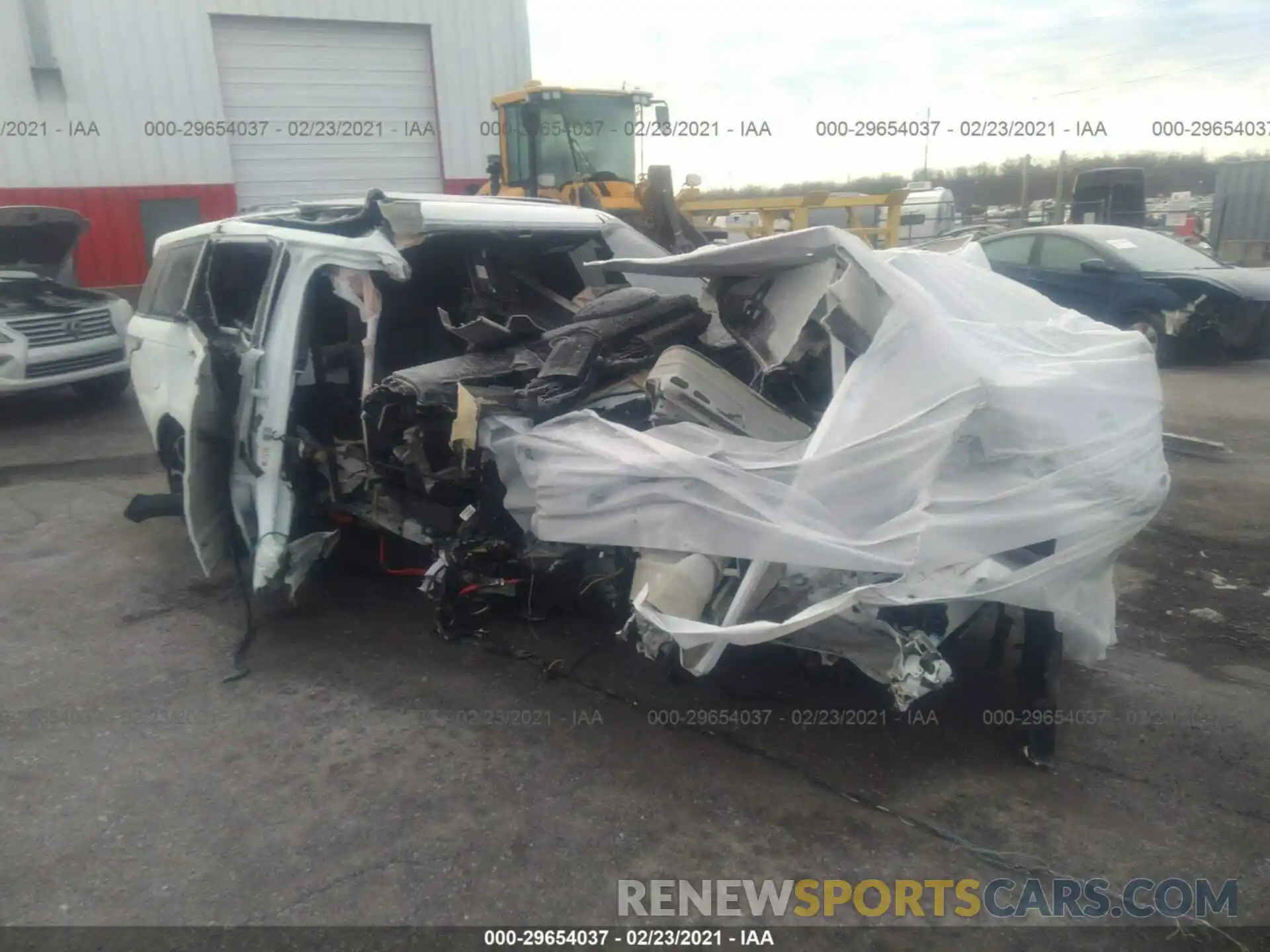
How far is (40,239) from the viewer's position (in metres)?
8.70

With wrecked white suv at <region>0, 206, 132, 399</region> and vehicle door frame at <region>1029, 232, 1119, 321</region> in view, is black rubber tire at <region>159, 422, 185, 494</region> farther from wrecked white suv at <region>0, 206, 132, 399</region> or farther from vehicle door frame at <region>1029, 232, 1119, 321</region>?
vehicle door frame at <region>1029, 232, 1119, 321</region>

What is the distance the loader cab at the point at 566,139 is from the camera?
10141 millimetres

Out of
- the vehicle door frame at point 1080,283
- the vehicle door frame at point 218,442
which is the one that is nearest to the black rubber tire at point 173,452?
the vehicle door frame at point 218,442

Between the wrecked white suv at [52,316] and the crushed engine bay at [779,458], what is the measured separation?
5354 mm

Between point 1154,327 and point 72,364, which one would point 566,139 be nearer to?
point 72,364

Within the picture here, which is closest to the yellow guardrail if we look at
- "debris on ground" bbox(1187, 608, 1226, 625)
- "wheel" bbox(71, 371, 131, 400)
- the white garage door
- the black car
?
the black car

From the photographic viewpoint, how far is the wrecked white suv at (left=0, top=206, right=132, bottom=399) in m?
8.02

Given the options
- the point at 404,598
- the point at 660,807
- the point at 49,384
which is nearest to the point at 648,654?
the point at 660,807

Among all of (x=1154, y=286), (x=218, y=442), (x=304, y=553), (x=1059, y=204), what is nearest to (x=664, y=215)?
(x=218, y=442)

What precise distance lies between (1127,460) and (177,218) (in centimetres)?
1297

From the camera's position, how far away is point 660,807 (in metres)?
2.72

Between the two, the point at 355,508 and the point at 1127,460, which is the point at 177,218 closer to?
the point at 355,508

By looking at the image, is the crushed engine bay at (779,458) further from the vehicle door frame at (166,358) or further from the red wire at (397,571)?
the vehicle door frame at (166,358)

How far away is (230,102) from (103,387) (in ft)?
19.0
